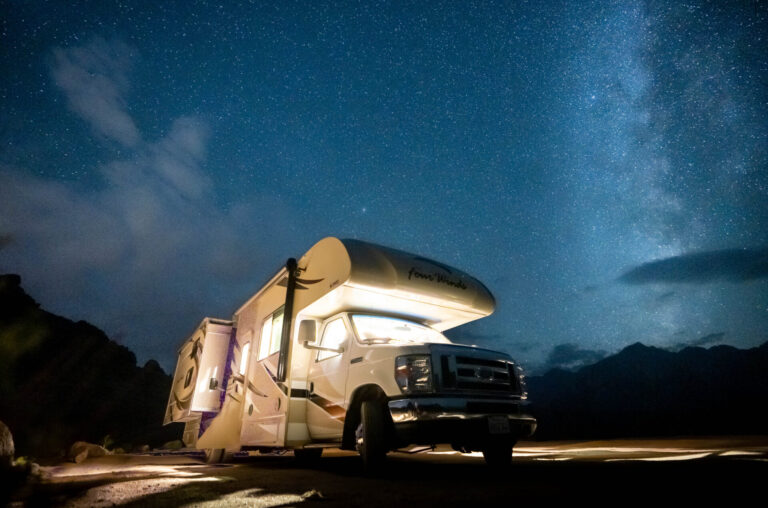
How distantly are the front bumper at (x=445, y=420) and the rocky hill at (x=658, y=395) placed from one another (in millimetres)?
67953

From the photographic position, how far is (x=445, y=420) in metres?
4.34

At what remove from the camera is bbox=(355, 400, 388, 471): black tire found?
457 cm

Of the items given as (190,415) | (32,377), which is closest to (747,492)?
(190,415)

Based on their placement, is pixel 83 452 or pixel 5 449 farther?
pixel 83 452

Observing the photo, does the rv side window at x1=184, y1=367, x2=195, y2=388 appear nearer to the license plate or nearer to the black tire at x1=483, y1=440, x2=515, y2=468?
the black tire at x1=483, y1=440, x2=515, y2=468

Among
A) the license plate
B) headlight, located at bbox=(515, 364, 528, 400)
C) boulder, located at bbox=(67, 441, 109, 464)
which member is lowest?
boulder, located at bbox=(67, 441, 109, 464)

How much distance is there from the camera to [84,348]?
50.1m

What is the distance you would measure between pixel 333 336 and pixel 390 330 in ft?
2.70

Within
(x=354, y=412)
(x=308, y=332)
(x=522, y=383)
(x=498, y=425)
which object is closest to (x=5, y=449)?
(x=308, y=332)

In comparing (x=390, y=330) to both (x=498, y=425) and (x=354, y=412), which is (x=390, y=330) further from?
(x=498, y=425)

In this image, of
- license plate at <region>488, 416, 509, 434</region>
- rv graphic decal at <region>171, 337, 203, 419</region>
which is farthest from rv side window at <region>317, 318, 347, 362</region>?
rv graphic decal at <region>171, 337, 203, 419</region>

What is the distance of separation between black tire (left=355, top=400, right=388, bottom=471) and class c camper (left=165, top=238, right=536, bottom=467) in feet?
0.04

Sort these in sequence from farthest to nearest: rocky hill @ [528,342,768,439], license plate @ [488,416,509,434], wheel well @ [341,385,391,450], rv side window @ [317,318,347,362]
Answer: rocky hill @ [528,342,768,439] < rv side window @ [317,318,347,362] < wheel well @ [341,385,391,450] < license plate @ [488,416,509,434]

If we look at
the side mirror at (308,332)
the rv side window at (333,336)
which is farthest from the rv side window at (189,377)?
the side mirror at (308,332)
